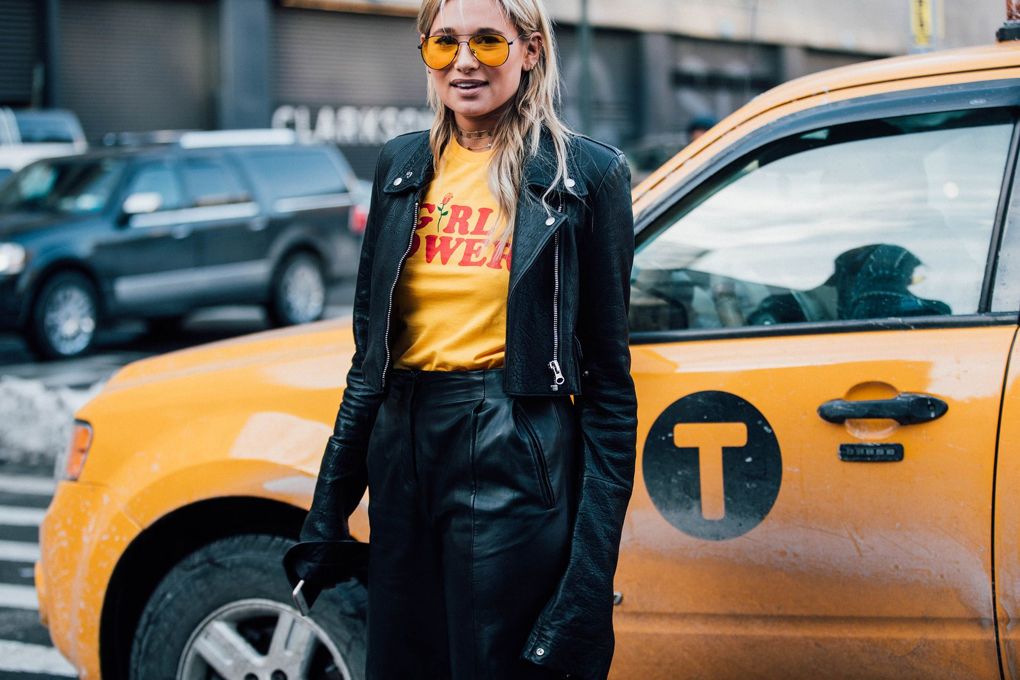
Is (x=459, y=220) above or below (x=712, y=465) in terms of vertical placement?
above

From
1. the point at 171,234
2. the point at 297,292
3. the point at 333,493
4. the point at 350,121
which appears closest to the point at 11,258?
the point at 171,234

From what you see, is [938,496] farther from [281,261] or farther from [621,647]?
[281,261]

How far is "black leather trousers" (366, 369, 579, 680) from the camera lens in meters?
2.37

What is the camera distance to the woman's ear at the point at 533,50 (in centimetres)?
249

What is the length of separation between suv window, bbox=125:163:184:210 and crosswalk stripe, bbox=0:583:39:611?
704 centimetres

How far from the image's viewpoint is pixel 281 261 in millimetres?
13516

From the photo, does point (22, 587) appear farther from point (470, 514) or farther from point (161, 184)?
point (161, 184)

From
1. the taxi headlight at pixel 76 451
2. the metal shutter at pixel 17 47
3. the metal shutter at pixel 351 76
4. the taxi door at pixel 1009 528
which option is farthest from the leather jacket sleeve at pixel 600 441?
the metal shutter at pixel 351 76

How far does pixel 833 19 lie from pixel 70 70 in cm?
2013

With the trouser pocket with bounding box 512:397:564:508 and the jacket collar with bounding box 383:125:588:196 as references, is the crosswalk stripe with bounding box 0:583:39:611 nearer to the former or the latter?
the jacket collar with bounding box 383:125:588:196

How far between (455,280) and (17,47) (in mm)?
19036

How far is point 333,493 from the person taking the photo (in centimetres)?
266

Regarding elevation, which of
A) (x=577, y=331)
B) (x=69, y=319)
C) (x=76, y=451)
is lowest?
(x=76, y=451)

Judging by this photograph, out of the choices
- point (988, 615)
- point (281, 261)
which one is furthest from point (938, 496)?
point (281, 261)
